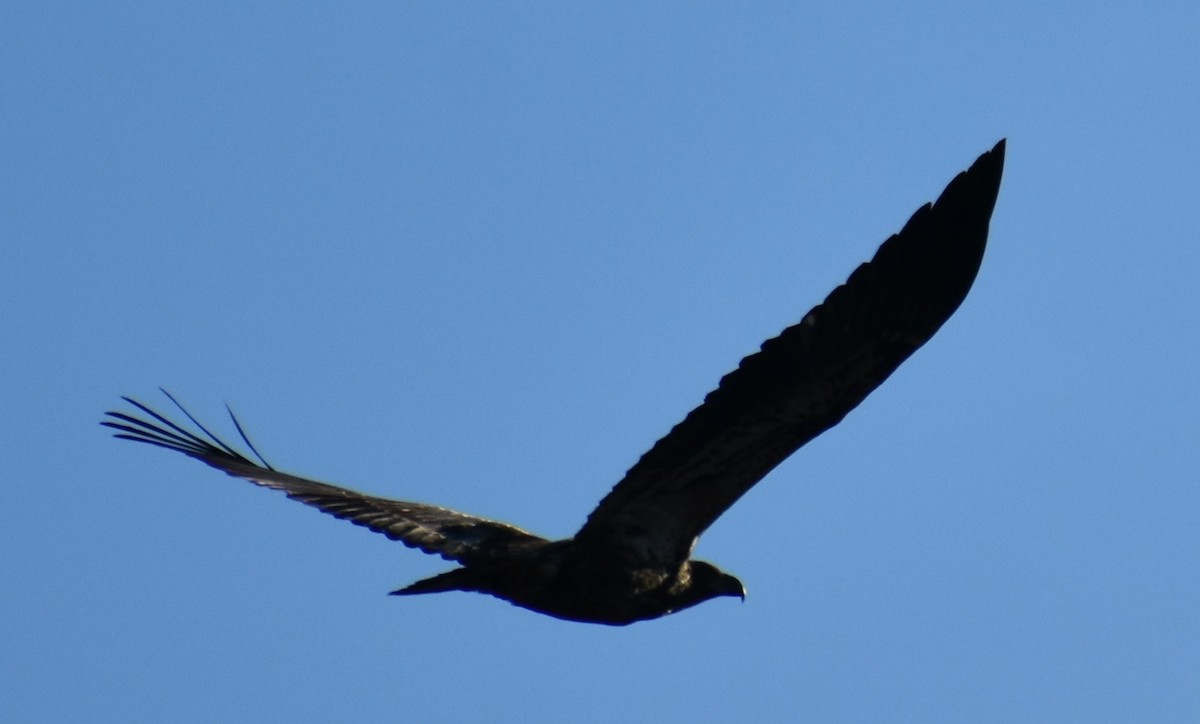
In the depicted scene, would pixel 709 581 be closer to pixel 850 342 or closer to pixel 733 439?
pixel 733 439

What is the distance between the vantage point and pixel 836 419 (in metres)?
10.6

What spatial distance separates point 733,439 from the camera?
420 inches

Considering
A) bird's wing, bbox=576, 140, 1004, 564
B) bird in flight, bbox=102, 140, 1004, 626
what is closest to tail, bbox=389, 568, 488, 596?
bird in flight, bbox=102, 140, 1004, 626

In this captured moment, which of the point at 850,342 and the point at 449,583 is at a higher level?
the point at 850,342

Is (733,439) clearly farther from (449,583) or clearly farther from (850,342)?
(449,583)

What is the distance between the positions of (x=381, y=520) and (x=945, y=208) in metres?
3.74

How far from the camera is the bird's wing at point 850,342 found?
10.4m

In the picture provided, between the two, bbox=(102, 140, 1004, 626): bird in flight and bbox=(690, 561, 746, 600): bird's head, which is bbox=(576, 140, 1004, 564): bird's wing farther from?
bbox=(690, 561, 746, 600): bird's head

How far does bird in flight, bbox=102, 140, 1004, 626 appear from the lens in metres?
10.5

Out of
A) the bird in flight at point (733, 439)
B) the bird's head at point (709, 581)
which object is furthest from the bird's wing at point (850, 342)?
Answer: the bird's head at point (709, 581)

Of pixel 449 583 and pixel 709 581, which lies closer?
pixel 449 583

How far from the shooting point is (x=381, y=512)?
11.6 meters

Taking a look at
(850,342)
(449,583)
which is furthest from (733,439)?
(449,583)

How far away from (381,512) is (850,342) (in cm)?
303
